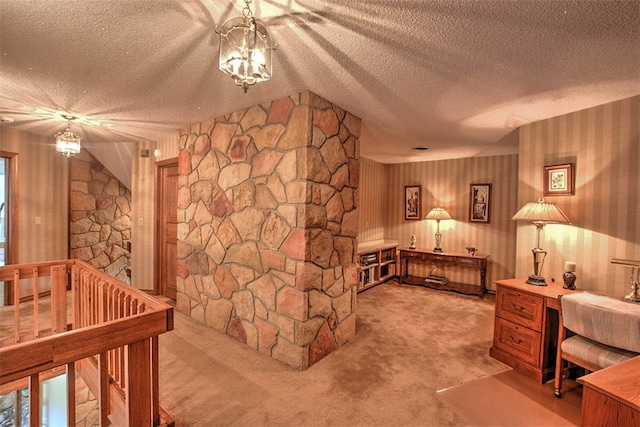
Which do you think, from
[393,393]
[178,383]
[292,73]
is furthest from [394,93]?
[178,383]

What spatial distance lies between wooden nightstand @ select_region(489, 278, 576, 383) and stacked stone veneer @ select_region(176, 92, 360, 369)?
136 centimetres

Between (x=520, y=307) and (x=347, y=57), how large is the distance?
8.03 ft

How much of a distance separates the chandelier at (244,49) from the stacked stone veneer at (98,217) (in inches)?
188

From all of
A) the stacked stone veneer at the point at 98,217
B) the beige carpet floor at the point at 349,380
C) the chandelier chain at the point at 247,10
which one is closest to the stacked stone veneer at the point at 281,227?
the beige carpet floor at the point at 349,380

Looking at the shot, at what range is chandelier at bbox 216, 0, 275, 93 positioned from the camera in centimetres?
120

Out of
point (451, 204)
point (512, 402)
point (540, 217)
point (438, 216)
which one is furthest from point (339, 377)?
point (451, 204)

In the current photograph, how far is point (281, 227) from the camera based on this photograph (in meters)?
2.47

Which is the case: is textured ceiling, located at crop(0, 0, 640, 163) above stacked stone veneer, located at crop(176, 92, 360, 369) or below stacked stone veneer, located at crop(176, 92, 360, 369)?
above

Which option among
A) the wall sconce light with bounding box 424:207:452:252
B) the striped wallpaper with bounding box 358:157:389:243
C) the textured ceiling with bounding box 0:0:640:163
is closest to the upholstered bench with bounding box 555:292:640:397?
the textured ceiling with bounding box 0:0:640:163

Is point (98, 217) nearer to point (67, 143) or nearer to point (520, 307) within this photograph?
point (67, 143)

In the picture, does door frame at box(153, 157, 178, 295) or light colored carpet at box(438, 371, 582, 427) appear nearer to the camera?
light colored carpet at box(438, 371, 582, 427)

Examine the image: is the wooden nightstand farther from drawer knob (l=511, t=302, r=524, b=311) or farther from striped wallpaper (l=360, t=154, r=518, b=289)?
striped wallpaper (l=360, t=154, r=518, b=289)

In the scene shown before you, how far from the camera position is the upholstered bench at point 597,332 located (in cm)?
168

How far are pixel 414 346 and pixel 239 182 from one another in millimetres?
2379
